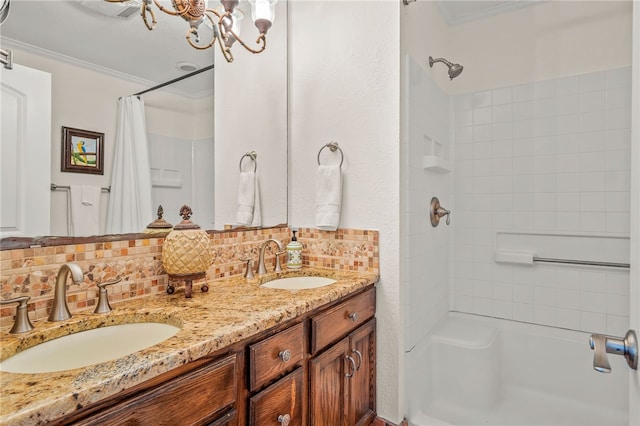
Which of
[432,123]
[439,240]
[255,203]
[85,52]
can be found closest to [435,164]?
[432,123]

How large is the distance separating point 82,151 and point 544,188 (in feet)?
8.04

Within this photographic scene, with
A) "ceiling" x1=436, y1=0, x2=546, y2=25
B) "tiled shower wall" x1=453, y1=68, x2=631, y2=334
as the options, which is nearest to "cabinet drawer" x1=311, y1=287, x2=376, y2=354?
"tiled shower wall" x1=453, y1=68, x2=631, y2=334

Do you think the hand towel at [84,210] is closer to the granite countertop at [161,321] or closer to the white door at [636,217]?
the granite countertop at [161,321]

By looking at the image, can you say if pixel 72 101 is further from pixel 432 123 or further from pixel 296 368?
pixel 432 123

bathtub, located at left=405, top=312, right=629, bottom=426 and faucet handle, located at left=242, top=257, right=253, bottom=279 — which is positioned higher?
faucet handle, located at left=242, top=257, right=253, bottom=279

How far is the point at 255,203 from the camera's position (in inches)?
71.0

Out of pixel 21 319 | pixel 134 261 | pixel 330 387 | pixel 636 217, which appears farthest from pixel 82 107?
pixel 636 217

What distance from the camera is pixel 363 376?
5.08 ft

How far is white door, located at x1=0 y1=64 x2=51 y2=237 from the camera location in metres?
0.92

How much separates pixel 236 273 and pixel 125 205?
57cm

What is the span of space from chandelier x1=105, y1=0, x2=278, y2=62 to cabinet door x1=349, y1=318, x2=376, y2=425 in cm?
137

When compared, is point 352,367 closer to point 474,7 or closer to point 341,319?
point 341,319

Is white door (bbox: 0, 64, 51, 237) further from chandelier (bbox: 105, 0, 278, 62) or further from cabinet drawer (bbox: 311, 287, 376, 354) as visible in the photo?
cabinet drawer (bbox: 311, 287, 376, 354)

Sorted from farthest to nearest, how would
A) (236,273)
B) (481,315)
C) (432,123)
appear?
(481,315) → (432,123) → (236,273)
